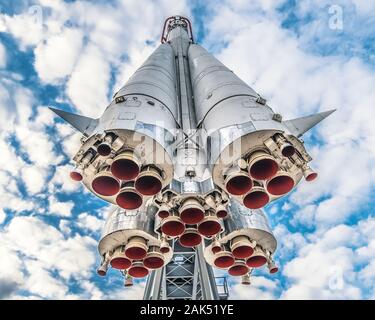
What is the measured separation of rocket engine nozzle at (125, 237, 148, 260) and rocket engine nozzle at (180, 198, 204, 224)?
105 cm

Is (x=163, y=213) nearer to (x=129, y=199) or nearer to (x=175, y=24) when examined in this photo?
(x=129, y=199)

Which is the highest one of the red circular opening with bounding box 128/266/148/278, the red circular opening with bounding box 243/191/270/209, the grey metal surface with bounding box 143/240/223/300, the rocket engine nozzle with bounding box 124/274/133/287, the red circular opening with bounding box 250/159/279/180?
the grey metal surface with bounding box 143/240/223/300

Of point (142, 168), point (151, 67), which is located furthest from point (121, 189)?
point (151, 67)

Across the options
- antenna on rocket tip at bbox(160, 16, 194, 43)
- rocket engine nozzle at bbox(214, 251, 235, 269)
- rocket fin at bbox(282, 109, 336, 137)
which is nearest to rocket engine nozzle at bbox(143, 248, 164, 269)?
rocket engine nozzle at bbox(214, 251, 235, 269)

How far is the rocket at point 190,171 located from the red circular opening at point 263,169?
0.04 ft

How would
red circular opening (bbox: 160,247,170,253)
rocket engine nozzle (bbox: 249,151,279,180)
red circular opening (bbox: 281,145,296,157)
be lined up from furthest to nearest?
red circular opening (bbox: 160,247,170,253), rocket engine nozzle (bbox: 249,151,279,180), red circular opening (bbox: 281,145,296,157)

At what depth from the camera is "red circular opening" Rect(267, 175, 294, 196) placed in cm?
448

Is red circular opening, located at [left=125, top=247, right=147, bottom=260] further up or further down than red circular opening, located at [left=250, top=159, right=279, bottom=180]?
further down

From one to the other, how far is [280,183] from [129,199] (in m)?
2.04

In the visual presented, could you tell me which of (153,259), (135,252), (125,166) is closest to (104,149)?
(125,166)

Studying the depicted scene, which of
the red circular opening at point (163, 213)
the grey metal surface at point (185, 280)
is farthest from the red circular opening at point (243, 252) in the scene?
the grey metal surface at point (185, 280)

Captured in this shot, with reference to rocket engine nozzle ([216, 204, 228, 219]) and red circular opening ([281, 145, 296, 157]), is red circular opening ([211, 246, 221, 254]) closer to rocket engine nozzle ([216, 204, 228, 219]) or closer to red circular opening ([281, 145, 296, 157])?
rocket engine nozzle ([216, 204, 228, 219])

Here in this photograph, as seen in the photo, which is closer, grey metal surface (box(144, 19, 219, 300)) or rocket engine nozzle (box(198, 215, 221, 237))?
rocket engine nozzle (box(198, 215, 221, 237))

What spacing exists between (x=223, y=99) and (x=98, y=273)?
342cm
